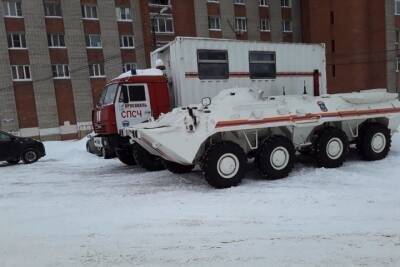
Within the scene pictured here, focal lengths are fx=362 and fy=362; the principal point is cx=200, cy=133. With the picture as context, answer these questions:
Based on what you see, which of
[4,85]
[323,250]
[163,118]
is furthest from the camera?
[4,85]

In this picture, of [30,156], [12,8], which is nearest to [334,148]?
[30,156]

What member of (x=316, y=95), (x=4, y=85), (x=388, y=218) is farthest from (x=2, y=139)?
(x=4, y=85)

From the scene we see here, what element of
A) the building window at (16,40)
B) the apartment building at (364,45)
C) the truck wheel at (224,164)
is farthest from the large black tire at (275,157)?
the apartment building at (364,45)

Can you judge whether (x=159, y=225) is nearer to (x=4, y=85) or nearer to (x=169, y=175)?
(x=169, y=175)

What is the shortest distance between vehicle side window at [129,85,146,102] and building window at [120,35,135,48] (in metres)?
27.2

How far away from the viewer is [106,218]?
5.59 meters

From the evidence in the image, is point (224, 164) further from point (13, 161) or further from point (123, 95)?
point (13, 161)

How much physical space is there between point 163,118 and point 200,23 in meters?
31.7

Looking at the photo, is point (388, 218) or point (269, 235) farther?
point (388, 218)

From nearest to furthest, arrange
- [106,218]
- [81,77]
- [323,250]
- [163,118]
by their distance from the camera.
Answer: [323,250]
[106,218]
[163,118]
[81,77]

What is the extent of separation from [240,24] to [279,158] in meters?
35.2

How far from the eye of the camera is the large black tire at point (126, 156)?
438 inches

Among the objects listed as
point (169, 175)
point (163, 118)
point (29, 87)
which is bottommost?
point (169, 175)

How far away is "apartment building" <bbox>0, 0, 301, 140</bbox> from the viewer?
31219 mm
